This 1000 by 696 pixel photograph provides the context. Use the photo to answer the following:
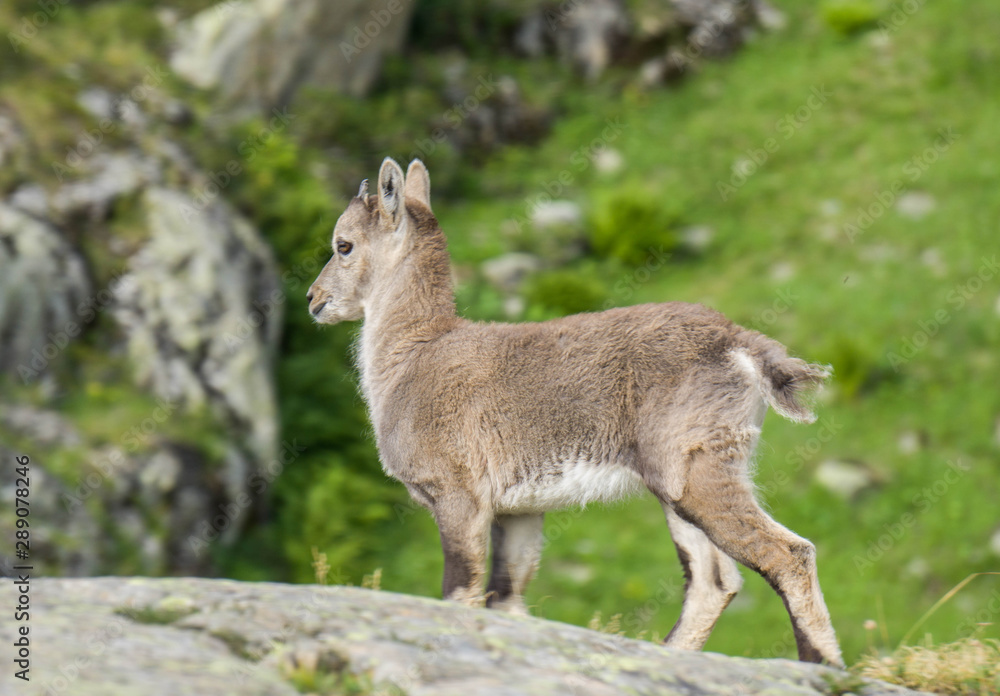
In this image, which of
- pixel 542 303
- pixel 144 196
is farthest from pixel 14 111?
pixel 542 303

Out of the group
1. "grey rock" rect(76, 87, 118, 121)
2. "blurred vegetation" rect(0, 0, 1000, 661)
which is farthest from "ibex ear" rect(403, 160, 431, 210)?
"grey rock" rect(76, 87, 118, 121)

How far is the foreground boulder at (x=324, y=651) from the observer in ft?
14.8

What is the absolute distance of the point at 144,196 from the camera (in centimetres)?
1142

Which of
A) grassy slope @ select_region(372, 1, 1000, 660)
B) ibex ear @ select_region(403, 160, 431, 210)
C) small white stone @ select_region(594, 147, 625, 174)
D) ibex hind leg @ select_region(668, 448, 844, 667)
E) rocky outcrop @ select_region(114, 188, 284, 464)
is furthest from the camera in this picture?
small white stone @ select_region(594, 147, 625, 174)

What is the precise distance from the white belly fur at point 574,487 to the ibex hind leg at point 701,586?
0.46 metres

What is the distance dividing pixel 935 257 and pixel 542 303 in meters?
5.51

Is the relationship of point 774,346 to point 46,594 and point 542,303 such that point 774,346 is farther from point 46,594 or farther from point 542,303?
point 542,303

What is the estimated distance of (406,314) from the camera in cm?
719

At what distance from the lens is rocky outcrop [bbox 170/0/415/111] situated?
13656 mm

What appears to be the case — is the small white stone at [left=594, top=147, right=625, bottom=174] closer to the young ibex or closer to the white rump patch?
the young ibex

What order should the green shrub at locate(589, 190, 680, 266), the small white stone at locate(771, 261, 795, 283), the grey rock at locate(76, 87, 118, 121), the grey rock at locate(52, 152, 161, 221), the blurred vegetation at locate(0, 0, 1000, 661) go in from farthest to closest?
the green shrub at locate(589, 190, 680, 266) < the small white stone at locate(771, 261, 795, 283) < the grey rock at locate(76, 87, 118, 121) < the blurred vegetation at locate(0, 0, 1000, 661) < the grey rock at locate(52, 152, 161, 221)

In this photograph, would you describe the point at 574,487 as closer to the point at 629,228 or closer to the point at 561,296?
the point at 561,296

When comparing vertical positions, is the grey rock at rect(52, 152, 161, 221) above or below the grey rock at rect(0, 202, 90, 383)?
above

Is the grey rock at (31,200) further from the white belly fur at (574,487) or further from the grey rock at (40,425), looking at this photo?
the white belly fur at (574,487)
